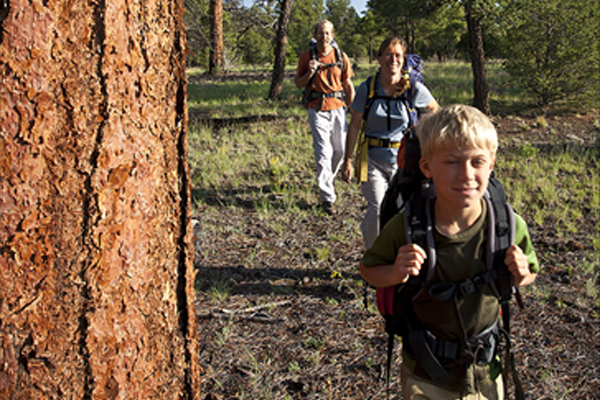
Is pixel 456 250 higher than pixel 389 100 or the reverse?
the reverse

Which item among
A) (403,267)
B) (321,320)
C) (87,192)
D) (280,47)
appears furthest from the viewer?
(280,47)

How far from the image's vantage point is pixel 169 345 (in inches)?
68.6

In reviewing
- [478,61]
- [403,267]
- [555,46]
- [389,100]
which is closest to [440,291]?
[403,267]

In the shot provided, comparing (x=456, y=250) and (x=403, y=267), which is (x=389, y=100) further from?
(x=403, y=267)

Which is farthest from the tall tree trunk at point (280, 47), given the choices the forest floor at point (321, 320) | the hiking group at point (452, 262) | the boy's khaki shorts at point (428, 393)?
the boy's khaki shorts at point (428, 393)

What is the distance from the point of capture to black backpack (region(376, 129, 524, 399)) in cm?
182

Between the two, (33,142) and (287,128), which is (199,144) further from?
(33,142)

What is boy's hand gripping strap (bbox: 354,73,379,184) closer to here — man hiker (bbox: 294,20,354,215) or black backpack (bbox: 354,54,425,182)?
black backpack (bbox: 354,54,425,182)

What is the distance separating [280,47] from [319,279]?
10.5m

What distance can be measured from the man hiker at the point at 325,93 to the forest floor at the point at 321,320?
71 cm

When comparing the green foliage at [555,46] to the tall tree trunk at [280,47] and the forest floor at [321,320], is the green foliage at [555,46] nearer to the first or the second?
the tall tree trunk at [280,47]

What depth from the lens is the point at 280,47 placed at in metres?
13.6

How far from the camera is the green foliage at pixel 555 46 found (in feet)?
33.4

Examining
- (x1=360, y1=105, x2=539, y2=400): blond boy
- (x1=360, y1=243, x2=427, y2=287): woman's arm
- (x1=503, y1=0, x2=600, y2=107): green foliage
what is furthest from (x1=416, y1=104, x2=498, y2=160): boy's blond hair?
(x1=503, y1=0, x2=600, y2=107): green foliage
